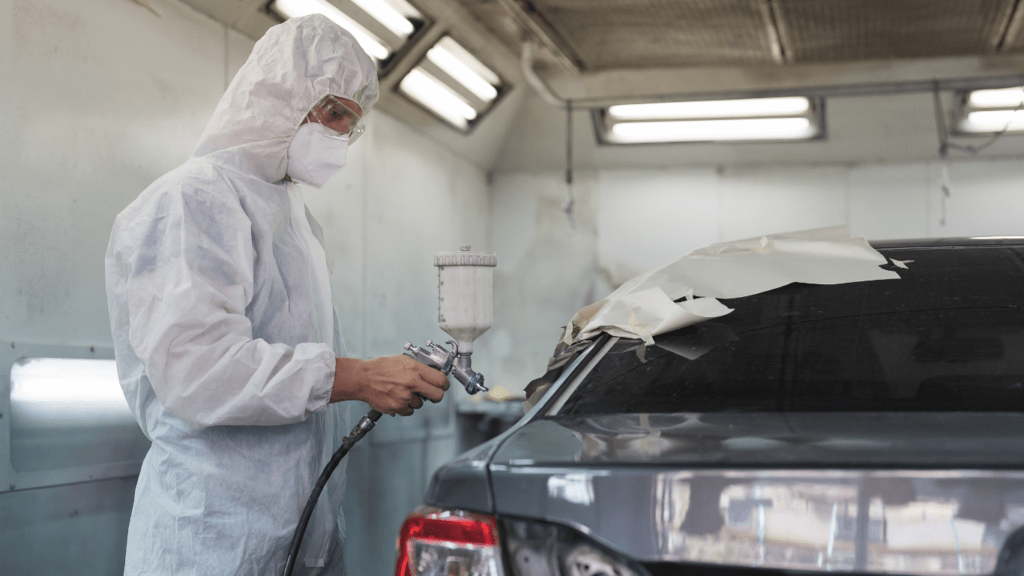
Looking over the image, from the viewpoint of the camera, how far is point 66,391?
224cm

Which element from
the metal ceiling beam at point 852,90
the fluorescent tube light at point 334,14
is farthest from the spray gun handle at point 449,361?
the metal ceiling beam at point 852,90

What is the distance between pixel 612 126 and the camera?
5051 millimetres

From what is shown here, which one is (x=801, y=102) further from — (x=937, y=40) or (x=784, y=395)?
(x=784, y=395)

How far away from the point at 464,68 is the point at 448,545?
12.0 feet

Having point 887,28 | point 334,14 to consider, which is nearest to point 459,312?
point 334,14

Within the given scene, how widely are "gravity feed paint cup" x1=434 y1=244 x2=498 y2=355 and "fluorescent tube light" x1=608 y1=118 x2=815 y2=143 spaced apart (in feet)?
10.8

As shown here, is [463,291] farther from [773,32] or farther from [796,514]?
[773,32]

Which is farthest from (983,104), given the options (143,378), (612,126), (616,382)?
(143,378)

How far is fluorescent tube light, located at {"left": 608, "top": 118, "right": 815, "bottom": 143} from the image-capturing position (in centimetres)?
484

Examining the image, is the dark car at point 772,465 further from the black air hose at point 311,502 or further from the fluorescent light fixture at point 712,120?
the fluorescent light fixture at point 712,120

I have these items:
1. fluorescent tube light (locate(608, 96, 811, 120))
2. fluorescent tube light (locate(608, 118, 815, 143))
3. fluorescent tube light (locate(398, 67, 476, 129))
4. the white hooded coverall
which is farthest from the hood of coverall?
fluorescent tube light (locate(608, 118, 815, 143))

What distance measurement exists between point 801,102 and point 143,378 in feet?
12.8

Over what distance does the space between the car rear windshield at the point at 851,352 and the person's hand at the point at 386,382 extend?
0.41 m

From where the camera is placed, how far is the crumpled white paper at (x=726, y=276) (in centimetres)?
154
